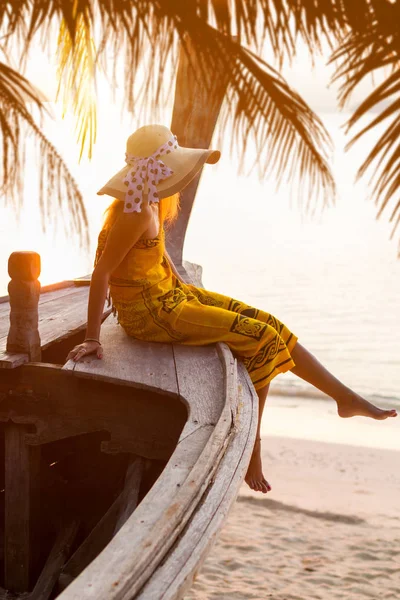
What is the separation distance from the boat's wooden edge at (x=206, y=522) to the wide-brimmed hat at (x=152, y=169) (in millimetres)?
1136

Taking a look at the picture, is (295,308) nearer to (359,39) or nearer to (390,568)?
(390,568)

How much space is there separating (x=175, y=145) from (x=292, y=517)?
272 inches

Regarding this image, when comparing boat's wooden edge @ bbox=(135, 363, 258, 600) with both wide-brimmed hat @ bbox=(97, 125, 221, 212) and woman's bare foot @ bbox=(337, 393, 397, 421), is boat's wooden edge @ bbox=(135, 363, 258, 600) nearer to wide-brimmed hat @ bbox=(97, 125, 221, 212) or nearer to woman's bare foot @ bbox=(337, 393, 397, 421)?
wide-brimmed hat @ bbox=(97, 125, 221, 212)

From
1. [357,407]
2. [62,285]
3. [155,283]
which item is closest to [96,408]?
[155,283]

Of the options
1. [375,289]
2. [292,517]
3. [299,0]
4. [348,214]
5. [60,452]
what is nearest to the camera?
[299,0]

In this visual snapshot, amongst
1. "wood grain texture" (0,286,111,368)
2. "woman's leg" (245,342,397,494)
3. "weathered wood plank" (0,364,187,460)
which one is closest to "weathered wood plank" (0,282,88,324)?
"wood grain texture" (0,286,111,368)

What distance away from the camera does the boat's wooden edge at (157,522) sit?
1.50 metres

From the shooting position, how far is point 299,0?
3.72 feet

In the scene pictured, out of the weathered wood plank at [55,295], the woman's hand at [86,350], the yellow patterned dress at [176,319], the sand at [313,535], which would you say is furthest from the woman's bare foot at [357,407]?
the sand at [313,535]

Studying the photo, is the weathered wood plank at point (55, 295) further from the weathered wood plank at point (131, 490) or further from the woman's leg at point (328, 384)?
the woman's leg at point (328, 384)

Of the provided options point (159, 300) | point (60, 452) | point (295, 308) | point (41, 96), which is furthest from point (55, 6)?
point (295, 308)

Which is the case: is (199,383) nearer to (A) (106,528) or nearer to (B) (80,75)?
(A) (106,528)

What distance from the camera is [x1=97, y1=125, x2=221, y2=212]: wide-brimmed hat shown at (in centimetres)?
359

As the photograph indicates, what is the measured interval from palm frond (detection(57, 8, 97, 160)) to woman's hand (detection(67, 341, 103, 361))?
2.11 m
